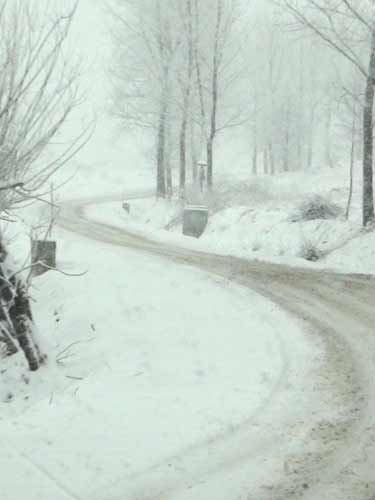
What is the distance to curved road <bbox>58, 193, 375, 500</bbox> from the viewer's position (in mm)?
3911

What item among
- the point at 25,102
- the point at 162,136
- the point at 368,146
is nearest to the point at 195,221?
the point at 368,146

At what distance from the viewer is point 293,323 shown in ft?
25.5

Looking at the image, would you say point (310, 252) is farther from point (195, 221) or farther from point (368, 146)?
point (195, 221)

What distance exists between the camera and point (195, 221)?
1688cm

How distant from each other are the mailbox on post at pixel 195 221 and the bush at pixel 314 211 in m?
3.28

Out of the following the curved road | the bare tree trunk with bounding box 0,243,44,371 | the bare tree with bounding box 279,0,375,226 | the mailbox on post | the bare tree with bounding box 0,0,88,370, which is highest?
the bare tree with bounding box 279,0,375,226

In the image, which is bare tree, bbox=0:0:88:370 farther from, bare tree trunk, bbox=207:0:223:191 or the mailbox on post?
bare tree trunk, bbox=207:0:223:191

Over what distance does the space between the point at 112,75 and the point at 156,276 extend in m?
15.9

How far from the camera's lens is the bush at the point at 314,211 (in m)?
14.6

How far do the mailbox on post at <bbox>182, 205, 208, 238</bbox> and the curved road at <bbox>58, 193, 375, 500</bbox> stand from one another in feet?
29.6

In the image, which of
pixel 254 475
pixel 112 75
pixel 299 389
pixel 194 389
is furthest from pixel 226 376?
pixel 112 75

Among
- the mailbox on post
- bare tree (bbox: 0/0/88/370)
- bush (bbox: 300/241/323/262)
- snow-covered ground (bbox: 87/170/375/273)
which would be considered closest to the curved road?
bare tree (bbox: 0/0/88/370)

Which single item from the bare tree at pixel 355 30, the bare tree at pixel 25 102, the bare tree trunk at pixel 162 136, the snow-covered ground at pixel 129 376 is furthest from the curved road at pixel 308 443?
the bare tree trunk at pixel 162 136

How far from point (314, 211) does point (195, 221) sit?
13.0ft
